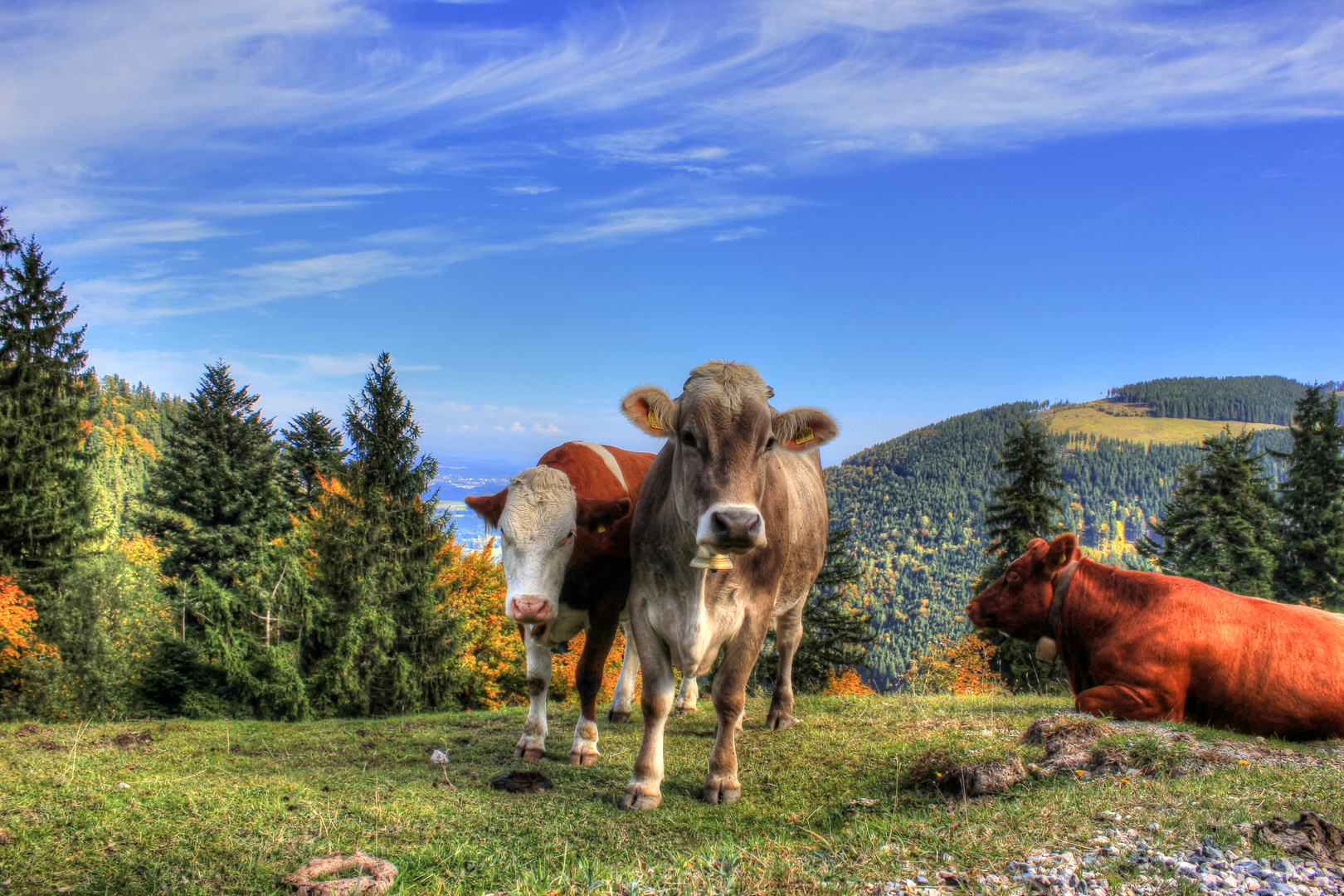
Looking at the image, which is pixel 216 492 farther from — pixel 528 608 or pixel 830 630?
pixel 528 608

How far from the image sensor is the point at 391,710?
97.0ft

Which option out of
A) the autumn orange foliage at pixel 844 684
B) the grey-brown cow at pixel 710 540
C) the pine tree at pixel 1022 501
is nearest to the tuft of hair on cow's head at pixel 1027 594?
the grey-brown cow at pixel 710 540

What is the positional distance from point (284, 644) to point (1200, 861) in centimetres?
2829

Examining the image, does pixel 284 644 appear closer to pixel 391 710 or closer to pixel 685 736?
pixel 391 710

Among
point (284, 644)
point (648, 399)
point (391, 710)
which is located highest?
point (648, 399)

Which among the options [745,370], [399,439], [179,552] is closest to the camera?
[745,370]

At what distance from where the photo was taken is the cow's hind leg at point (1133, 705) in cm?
677

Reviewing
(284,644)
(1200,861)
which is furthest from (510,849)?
(284,644)

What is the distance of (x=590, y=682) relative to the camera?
7.13 m

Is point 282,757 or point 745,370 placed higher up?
point 745,370

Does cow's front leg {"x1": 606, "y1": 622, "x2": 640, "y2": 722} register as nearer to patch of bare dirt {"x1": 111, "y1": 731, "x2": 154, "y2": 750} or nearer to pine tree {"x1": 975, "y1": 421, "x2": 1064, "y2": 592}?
patch of bare dirt {"x1": 111, "y1": 731, "x2": 154, "y2": 750}

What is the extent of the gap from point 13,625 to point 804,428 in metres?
37.2

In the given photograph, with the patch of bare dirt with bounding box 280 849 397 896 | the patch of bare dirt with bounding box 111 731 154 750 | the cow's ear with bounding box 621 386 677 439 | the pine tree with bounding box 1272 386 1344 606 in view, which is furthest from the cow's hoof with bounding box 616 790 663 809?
the pine tree with bounding box 1272 386 1344 606

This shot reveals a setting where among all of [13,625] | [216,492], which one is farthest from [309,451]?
[13,625]
